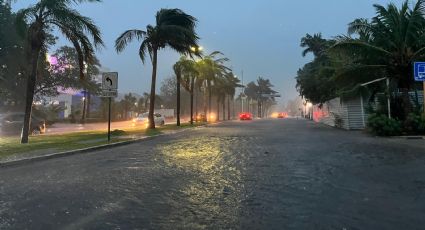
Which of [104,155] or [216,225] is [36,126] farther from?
[216,225]

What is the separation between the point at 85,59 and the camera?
2112 cm

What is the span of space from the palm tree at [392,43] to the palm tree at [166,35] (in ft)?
35.2

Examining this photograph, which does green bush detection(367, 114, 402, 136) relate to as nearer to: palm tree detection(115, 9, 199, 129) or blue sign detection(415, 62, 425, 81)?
blue sign detection(415, 62, 425, 81)

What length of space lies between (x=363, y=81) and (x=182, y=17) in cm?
1293

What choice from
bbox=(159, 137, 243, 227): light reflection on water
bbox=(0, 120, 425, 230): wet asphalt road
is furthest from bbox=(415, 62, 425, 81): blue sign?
bbox=(159, 137, 243, 227): light reflection on water

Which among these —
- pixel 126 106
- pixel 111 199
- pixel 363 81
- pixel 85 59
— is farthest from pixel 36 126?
pixel 126 106

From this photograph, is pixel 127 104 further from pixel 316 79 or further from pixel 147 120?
pixel 316 79

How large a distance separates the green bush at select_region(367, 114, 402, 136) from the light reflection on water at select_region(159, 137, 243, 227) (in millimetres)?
11941

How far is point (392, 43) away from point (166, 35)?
14585mm

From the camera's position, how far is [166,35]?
31891mm

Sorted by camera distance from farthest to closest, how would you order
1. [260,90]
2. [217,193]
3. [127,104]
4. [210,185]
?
[260,90], [127,104], [210,185], [217,193]

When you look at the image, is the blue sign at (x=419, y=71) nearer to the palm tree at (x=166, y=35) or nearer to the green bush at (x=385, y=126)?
the green bush at (x=385, y=126)

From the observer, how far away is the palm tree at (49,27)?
20.0 meters

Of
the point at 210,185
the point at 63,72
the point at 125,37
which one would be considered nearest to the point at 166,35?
the point at 125,37
